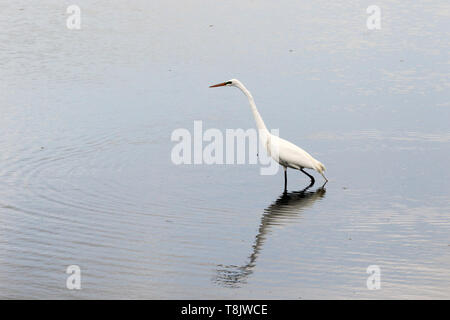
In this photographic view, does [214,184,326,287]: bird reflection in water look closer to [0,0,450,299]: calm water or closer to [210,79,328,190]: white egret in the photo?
[0,0,450,299]: calm water

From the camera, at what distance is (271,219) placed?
10656 mm

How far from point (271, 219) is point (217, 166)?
9.23 feet

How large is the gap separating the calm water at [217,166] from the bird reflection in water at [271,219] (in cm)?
3

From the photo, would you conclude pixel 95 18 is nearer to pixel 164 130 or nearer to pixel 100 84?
pixel 100 84

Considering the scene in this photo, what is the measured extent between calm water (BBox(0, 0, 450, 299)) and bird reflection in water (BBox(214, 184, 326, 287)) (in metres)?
0.03

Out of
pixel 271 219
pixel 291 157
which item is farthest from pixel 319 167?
pixel 271 219

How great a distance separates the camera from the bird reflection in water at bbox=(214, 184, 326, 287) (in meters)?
8.41

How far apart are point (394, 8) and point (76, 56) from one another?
14526 mm

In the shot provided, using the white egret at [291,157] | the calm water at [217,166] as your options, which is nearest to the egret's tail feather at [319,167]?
the white egret at [291,157]

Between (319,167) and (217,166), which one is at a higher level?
(217,166)

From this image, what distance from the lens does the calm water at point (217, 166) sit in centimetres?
865

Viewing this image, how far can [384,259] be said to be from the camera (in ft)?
29.9

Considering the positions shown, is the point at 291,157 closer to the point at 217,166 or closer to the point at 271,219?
the point at 217,166

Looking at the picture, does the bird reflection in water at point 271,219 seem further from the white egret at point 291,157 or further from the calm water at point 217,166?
the white egret at point 291,157
